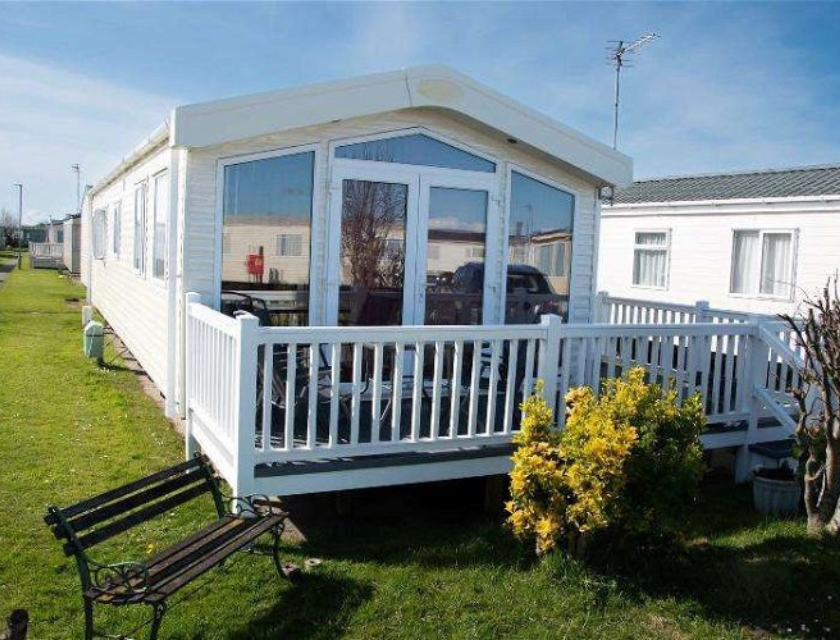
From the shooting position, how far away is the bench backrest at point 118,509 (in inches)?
143

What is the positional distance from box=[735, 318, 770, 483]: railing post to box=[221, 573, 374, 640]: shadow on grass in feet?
A: 12.4

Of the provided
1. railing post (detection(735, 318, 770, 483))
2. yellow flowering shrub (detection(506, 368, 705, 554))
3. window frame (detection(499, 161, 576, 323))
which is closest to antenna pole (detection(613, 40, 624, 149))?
window frame (detection(499, 161, 576, 323))

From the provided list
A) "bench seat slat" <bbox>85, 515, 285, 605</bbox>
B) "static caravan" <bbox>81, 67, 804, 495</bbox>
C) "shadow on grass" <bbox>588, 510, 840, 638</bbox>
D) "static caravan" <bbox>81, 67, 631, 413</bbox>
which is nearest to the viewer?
"bench seat slat" <bbox>85, 515, 285, 605</bbox>

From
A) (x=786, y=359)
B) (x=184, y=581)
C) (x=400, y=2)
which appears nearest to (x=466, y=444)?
(x=184, y=581)

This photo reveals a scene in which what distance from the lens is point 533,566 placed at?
15.0ft

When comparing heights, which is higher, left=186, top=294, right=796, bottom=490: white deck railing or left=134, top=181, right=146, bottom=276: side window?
left=134, top=181, right=146, bottom=276: side window

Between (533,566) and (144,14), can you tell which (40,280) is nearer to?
(144,14)

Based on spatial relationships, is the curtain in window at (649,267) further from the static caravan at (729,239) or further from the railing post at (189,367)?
the railing post at (189,367)

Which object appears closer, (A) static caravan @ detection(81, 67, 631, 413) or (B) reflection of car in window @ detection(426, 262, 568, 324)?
(A) static caravan @ detection(81, 67, 631, 413)

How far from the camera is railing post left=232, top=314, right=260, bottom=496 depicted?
459cm

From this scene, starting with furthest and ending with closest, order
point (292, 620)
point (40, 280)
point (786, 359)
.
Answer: point (40, 280)
point (786, 359)
point (292, 620)

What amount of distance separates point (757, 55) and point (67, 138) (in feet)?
70.8

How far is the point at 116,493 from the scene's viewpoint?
3963 mm

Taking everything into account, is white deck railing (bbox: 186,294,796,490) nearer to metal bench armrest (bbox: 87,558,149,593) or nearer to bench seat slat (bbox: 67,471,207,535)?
bench seat slat (bbox: 67,471,207,535)
